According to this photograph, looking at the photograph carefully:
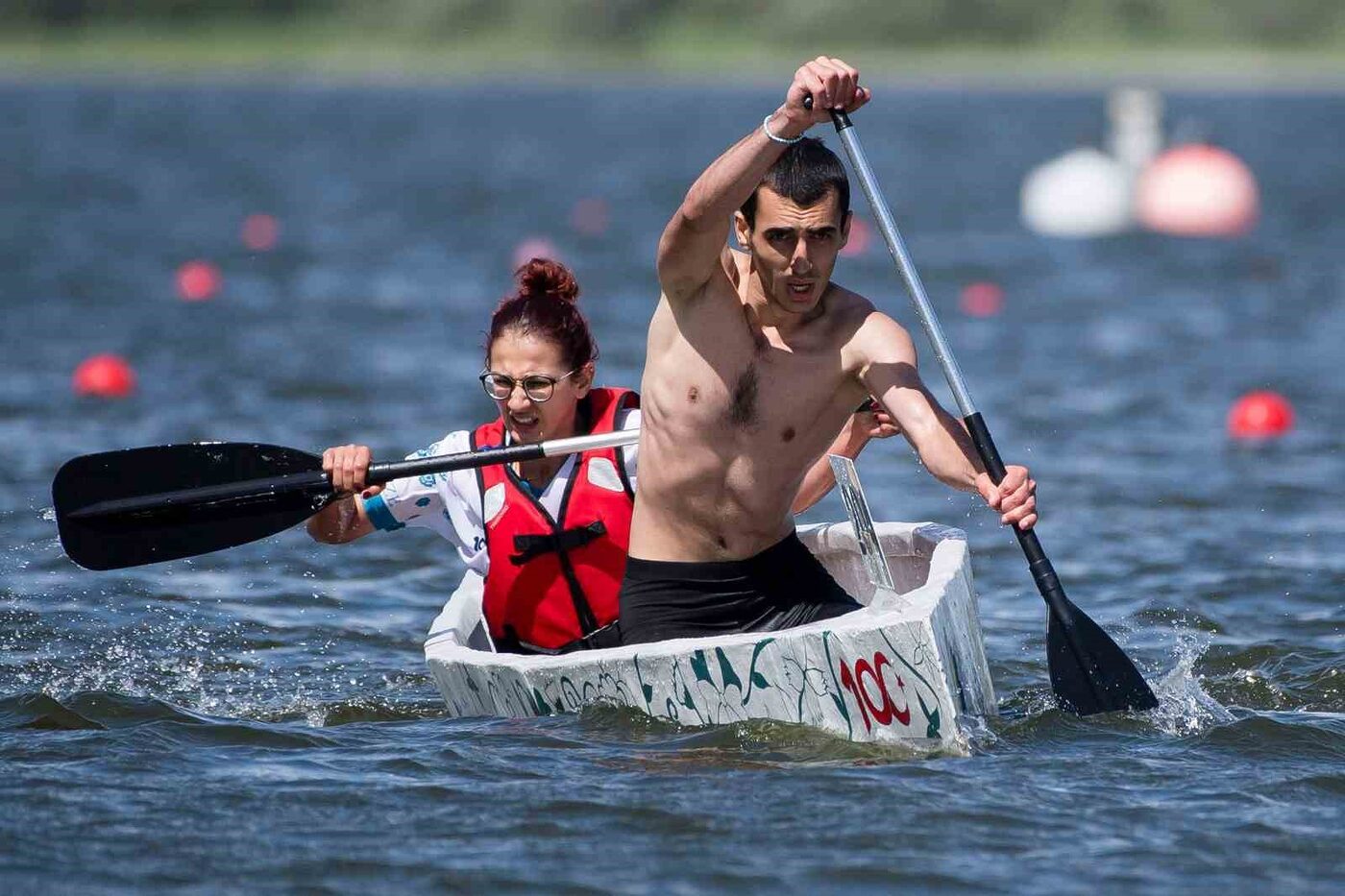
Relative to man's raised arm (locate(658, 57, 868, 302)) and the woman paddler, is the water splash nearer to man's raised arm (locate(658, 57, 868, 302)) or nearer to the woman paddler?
the woman paddler

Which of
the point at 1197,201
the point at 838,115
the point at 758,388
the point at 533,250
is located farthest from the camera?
the point at 1197,201

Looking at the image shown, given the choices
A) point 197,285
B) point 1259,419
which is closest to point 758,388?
point 1259,419

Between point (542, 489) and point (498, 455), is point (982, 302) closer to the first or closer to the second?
point (542, 489)

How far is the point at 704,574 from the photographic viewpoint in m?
5.89

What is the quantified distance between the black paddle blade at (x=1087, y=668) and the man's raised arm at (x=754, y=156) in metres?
1.55

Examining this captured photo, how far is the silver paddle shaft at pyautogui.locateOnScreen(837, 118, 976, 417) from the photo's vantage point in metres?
5.61

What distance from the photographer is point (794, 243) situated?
538cm

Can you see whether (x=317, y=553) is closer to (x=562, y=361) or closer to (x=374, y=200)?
(x=562, y=361)

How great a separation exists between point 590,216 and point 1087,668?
21895 millimetres

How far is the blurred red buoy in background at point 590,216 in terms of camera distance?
25694mm

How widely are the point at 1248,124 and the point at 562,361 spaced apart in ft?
147

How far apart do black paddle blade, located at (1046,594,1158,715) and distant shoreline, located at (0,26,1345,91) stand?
202 feet

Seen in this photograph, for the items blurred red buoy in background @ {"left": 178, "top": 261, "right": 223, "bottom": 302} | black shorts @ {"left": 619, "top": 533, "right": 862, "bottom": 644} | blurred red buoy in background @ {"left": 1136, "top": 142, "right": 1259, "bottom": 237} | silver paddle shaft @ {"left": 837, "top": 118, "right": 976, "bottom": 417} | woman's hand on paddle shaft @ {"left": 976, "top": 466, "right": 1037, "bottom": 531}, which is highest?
blurred red buoy in background @ {"left": 1136, "top": 142, "right": 1259, "bottom": 237}

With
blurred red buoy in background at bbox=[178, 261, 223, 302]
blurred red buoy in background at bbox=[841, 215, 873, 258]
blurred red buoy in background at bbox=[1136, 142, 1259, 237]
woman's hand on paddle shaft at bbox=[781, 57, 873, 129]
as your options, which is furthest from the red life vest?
blurred red buoy in background at bbox=[1136, 142, 1259, 237]
